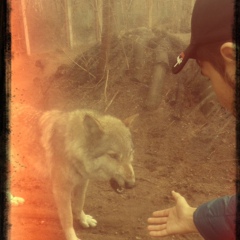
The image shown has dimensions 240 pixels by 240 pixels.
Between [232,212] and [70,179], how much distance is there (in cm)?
96

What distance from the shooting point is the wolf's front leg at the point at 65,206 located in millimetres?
2305

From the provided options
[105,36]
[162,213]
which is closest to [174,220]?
[162,213]

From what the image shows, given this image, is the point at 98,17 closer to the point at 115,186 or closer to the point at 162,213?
the point at 115,186

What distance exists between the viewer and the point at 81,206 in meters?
2.28

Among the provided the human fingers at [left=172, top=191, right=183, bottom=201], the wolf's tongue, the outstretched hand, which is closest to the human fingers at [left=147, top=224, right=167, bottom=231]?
the outstretched hand

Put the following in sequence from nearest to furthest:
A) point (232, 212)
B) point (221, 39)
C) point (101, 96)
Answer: point (221, 39), point (232, 212), point (101, 96)

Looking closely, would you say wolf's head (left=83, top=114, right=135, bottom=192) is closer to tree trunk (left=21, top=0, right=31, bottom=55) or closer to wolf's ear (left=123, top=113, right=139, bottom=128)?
wolf's ear (left=123, top=113, right=139, bottom=128)

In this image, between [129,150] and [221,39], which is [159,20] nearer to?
[221,39]

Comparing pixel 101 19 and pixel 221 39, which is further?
pixel 101 19

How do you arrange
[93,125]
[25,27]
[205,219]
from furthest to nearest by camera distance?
[25,27], [93,125], [205,219]

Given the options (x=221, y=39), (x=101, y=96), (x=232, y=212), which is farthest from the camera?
(x=101, y=96)

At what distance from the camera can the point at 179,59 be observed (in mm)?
2006

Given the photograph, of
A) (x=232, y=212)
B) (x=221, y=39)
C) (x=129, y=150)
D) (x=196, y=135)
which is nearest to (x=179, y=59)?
(x=221, y=39)

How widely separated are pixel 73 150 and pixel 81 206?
0.35 m
